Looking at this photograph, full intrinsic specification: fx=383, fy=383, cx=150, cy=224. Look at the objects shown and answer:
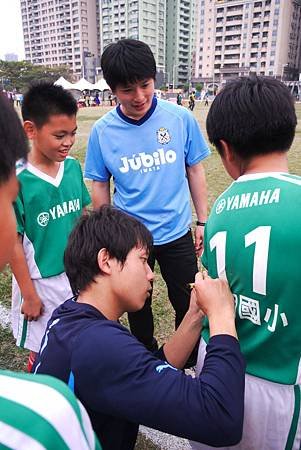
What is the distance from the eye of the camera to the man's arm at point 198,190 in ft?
9.20

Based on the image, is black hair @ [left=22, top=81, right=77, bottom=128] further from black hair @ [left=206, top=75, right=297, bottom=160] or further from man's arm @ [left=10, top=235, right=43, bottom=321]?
black hair @ [left=206, top=75, right=297, bottom=160]

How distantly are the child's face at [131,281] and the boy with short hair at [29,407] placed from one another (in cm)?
67

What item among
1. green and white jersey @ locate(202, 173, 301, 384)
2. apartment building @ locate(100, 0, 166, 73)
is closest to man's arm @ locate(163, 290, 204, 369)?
green and white jersey @ locate(202, 173, 301, 384)

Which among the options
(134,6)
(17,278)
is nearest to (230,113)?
(17,278)

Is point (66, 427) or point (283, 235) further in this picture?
point (283, 235)

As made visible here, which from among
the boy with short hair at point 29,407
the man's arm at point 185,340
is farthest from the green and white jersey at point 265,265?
the boy with short hair at point 29,407

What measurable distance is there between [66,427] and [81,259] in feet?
2.70

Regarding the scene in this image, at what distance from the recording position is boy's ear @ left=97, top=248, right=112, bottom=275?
136 centimetres

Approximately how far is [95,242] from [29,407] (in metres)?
0.86

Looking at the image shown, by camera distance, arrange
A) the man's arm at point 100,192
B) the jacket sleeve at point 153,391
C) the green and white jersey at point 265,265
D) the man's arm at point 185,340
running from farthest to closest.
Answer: the man's arm at point 100,192 < the man's arm at point 185,340 < the green and white jersey at point 265,265 < the jacket sleeve at point 153,391

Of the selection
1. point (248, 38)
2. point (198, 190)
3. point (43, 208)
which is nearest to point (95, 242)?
point (43, 208)

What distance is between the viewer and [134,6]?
95188 mm

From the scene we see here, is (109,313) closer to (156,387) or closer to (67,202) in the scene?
(156,387)

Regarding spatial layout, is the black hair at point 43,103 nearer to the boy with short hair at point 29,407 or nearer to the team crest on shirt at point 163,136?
the team crest on shirt at point 163,136
